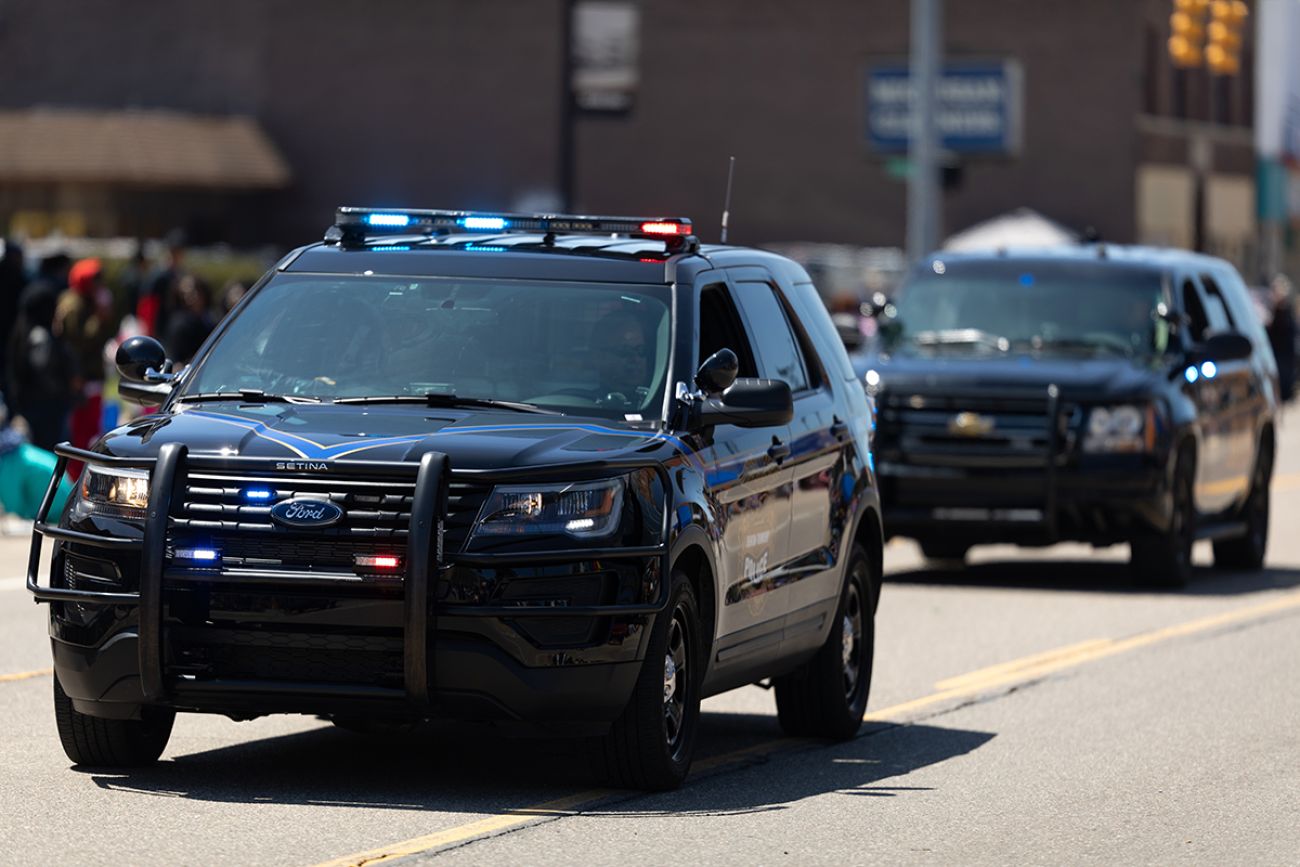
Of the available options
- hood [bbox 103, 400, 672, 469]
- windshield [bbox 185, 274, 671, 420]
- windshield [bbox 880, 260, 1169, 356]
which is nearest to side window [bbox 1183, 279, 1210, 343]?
windshield [bbox 880, 260, 1169, 356]

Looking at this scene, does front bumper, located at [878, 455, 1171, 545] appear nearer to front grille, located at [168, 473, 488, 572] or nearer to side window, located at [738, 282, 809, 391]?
side window, located at [738, 282, 809, 391]

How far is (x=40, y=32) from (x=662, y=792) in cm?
5658

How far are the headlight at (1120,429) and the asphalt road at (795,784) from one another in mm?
2973

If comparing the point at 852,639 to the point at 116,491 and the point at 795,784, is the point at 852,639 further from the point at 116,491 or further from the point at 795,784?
the point at 116,491

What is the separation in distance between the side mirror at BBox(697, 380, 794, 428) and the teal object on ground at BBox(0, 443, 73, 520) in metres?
10.1

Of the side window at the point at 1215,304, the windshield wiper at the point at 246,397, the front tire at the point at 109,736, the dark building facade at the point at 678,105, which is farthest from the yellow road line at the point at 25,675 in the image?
the dark building facade at the point at 678,105

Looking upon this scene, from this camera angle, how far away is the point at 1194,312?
58.4ft

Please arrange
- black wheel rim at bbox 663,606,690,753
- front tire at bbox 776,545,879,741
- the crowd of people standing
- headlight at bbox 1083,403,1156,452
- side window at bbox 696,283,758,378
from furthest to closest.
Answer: the crowd of people standing
headlight at bbox 1083,403,1156,452
front tire at bbox 776,545,879,741
side window at bbox 696,283,758,378
black wheel rim at bbox 663,606,690,753

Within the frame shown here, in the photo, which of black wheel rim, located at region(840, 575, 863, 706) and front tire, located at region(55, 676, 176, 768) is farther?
black wheel rim, located at region(840, 575, 863, 706)

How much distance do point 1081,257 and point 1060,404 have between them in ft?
5.69

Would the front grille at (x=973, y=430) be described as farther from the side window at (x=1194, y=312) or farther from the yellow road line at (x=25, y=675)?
the yellow road line at (x=25, y=675)

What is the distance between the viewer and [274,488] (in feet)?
25.8

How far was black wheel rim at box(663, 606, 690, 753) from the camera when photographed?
8.38 m

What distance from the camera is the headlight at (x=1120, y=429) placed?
53.5ft
